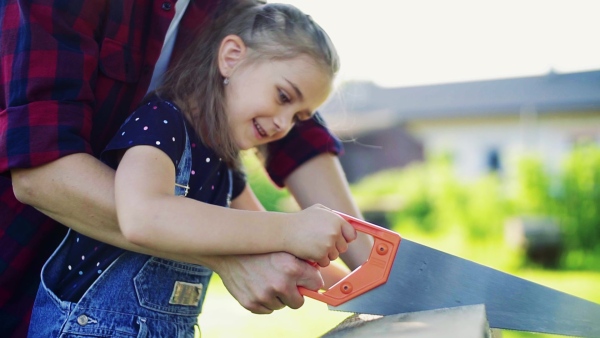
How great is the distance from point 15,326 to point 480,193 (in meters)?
12.2

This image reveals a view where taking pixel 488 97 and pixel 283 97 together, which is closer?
pixel 283 97

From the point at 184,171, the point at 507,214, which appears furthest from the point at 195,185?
the point at 507,214

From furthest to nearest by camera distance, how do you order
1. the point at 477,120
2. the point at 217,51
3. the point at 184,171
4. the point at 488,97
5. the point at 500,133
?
the point at 488,97 → the point at 477,120 → the point at 500,133 → the point at 217,51 → the point at 184,171

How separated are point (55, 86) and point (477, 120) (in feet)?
76.9

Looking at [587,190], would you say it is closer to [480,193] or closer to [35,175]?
[480,193]

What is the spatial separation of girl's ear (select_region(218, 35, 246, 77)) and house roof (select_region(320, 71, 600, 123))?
18.4 m

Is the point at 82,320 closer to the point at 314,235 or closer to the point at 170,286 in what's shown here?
the point at 170,286

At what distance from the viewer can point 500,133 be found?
77.8 feet

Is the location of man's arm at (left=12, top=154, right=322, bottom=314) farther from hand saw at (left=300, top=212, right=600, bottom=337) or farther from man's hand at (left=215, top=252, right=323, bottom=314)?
hand saw at (left=300, top=212, right=600, bottom=337)

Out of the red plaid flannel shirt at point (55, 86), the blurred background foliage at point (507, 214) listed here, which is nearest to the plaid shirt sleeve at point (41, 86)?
the red plaid flannel shirt at point (55, 86)

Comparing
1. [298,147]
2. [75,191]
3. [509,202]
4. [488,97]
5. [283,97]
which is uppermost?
[283,97]

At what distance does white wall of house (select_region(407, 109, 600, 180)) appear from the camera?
22.3 m

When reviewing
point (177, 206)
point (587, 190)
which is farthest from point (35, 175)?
point (587, 190)

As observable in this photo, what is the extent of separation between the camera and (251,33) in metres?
2.14
